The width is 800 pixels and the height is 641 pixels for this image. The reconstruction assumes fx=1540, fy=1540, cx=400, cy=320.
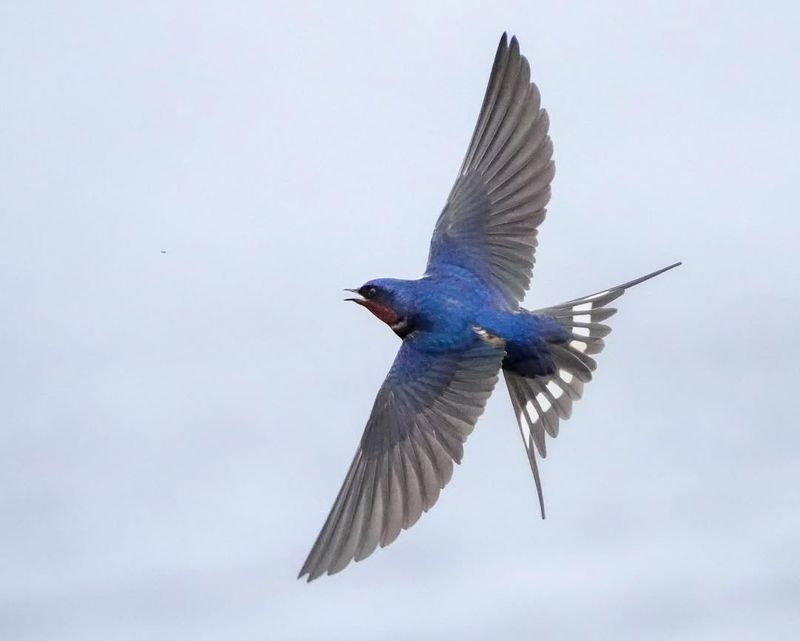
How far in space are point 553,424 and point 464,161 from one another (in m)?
0.49

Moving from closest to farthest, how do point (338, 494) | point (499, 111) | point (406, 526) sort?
point (406, 526) < point (338, 494) < point (499, 111)

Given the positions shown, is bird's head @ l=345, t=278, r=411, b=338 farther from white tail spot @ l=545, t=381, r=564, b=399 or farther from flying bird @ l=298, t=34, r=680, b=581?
white tail spot @ l=545, t=381, r=564, b=399

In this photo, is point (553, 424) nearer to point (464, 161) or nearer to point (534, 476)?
point (534, 476)

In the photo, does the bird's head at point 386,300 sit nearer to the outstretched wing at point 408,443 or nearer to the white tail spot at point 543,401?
the outstretched wing at point 408,443

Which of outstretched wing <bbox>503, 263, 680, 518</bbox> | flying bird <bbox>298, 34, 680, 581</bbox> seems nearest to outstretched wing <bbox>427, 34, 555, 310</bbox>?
flying bird <bbox>298, 34, 680, 581</bbox>

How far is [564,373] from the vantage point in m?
2.11

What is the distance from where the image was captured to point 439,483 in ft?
6.61

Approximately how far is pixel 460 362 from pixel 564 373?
16cm

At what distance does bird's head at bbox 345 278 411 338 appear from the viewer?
207cm

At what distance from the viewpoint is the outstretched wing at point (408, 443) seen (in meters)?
1.95

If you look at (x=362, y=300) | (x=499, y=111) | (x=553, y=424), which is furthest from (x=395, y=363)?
(x=499, y=111)

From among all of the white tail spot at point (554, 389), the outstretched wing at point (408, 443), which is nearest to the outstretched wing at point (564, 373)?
the white tail spot at point (554, 389)

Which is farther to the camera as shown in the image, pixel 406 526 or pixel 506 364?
pixel 506 364

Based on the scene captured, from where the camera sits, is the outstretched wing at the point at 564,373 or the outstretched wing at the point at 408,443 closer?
the outstretched wing at the point at 408,443
